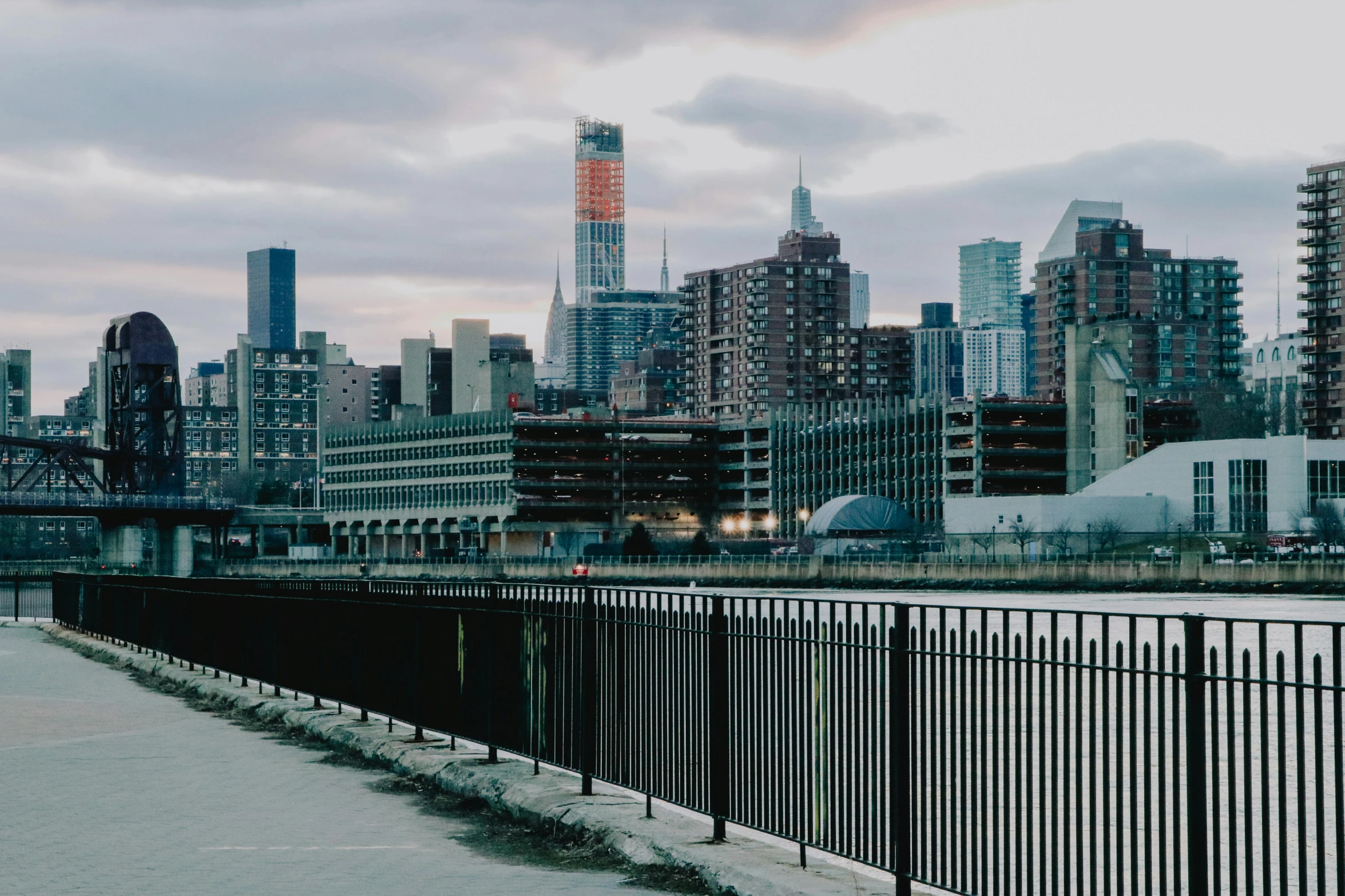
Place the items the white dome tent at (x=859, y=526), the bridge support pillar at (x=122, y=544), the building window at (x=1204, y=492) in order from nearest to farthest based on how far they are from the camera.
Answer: the building window at (x=1204, y=492) < the white dome tent at (x=859, y=526) < the bridge support pillar at (x=122, y=544)

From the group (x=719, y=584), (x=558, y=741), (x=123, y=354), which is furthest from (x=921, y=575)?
(x=558, y=741)

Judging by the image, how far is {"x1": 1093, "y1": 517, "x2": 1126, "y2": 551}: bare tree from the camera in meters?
134

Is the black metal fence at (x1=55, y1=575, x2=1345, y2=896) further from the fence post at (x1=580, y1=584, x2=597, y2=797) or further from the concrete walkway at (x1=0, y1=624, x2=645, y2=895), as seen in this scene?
the concrete walkway at (x1=0, y1=624, x2=645, y2=895)

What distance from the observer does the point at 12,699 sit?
2383 centimetres

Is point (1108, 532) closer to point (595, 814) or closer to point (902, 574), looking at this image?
point (902, 574)

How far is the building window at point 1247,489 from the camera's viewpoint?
13412 cm

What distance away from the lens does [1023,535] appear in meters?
139

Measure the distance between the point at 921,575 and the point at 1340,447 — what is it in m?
36.5

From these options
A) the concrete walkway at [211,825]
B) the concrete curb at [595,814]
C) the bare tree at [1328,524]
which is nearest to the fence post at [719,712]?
the concrete curb at [595,814]

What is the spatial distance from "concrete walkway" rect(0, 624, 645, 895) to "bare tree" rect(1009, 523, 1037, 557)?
12285 centimetres

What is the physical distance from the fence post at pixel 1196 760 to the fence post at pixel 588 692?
19.8 ft

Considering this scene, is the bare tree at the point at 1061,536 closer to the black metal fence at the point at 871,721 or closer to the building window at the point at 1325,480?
the building window at the point at 1325,480

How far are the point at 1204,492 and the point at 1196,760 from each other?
137 meters

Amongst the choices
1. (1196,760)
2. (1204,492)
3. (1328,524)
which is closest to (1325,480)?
(1204,492)
